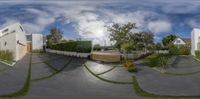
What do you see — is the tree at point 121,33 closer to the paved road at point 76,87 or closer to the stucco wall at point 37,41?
the paved road at point 76,87

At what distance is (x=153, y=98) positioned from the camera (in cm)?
266

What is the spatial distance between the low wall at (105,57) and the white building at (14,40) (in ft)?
3.28

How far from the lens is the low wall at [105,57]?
2400 millimetres

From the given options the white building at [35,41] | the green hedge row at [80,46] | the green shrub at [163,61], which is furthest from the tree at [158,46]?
the white building at [35,41]

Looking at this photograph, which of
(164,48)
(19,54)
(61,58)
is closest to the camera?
(164,48)

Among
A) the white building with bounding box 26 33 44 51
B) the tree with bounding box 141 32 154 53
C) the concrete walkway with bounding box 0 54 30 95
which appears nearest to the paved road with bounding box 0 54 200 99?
the concrete walkway with bounding box 0 54 30 95

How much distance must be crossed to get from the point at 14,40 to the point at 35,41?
0.32 meters

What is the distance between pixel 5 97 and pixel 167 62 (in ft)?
6.90

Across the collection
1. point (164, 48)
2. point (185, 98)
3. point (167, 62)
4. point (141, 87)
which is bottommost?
point (185, 98)

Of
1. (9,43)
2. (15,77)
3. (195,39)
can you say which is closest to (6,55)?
(9,43)

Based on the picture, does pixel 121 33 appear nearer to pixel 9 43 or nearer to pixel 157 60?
pixel 157 60

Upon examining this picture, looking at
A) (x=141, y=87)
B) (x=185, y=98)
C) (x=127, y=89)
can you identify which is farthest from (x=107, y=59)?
(x=185, y=98)

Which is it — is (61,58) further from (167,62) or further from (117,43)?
(167,62)

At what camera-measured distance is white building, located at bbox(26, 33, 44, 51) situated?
2.56 meters
